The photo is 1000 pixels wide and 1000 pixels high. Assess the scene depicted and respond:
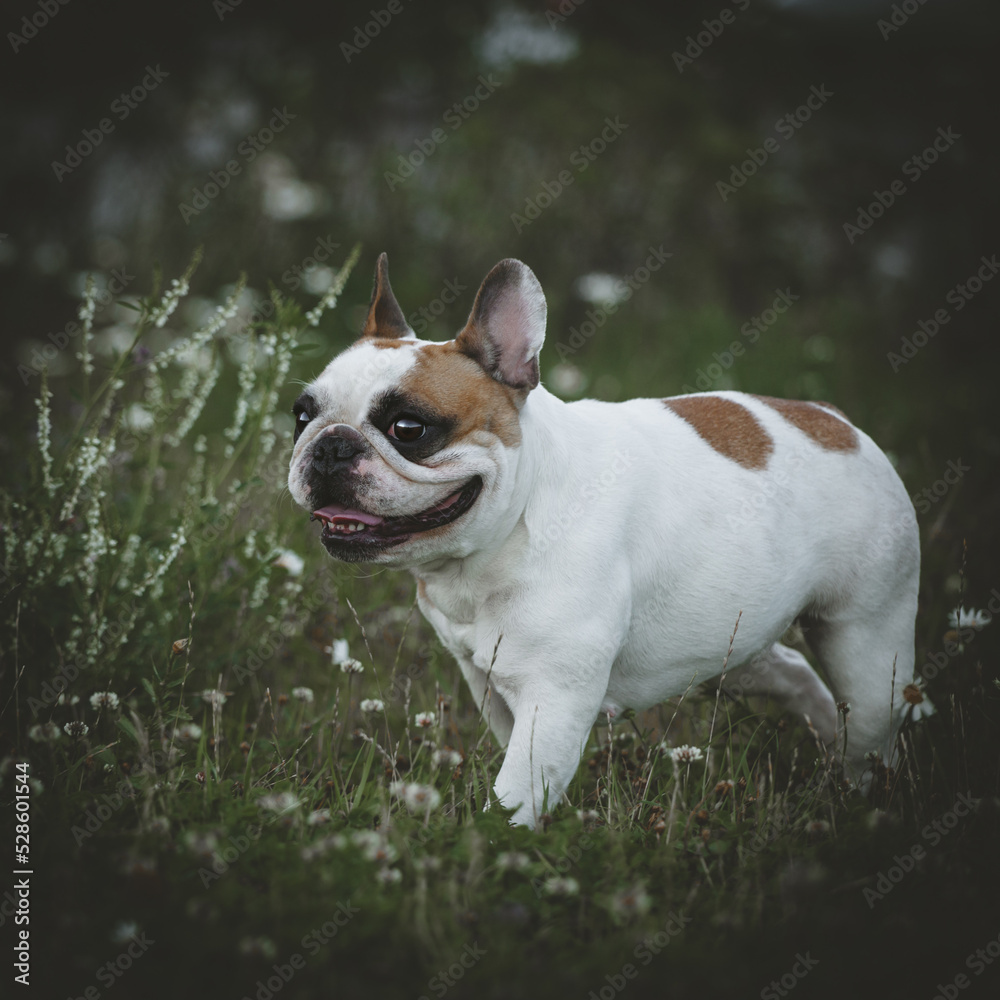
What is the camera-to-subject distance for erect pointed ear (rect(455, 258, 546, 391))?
2654 millimetres

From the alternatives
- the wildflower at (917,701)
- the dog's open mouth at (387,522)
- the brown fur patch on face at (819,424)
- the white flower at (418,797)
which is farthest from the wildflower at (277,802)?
the brown fur patch on face at (819,424)

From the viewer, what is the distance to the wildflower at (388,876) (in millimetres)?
2105

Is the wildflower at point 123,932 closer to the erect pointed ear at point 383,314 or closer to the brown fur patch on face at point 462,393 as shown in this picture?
the brown fur patch on face at point 462,393

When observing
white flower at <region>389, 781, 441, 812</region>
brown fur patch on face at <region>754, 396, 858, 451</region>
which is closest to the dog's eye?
white flower at <region>389, 781, 441, 812</region>

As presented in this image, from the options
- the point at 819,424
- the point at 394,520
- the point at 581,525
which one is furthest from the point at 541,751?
the point at 819,424

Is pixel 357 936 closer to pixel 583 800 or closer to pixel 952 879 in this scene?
pixel 583 800

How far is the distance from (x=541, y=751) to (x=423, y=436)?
0.96 meters

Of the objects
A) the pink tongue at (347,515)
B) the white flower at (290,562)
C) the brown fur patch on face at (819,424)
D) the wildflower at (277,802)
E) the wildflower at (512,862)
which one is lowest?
the wildflower at (277,802)

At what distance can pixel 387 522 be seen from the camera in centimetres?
257

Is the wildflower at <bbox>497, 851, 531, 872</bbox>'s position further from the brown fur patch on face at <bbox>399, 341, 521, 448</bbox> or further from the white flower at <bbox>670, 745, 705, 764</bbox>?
the brown fur patch on face at <bbox>399, 341, 521, 448</bbox>

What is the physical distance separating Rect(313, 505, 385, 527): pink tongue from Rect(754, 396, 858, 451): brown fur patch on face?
5.21 feet

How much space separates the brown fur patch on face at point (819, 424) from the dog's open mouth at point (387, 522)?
132 centimetres

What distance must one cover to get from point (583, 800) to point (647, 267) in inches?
274

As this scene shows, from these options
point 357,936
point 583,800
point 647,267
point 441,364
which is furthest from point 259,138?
point 357,936
